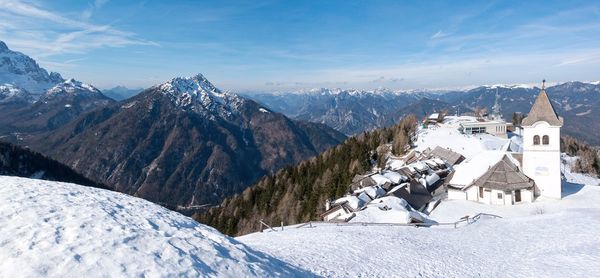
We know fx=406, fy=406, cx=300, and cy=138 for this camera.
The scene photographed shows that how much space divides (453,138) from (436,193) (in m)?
37.1

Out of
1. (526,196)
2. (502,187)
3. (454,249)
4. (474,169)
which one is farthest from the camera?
(474,169)

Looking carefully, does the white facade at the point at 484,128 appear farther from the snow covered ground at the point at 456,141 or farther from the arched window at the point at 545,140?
the arched window at the point at 545,140

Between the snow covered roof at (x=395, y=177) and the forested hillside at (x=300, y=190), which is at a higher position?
the snow covered roof at (x=395, y=177)

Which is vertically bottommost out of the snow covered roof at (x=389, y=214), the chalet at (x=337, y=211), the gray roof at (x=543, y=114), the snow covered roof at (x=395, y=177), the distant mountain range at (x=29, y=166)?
the distant mountain range at (x=29, y=166)

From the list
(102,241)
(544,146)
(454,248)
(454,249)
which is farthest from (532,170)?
(102,241)

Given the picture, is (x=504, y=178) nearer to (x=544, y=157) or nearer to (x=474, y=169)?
(x=544, y=157)

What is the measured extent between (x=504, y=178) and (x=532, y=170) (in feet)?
10.7

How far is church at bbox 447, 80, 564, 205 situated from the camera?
40.4 metres

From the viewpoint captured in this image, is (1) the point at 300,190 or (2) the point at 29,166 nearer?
(1) the point at 300,190

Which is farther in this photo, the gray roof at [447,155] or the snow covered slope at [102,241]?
the gray roof at [447,155]

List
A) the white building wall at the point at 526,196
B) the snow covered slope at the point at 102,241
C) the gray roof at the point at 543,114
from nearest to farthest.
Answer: the snow covered slope at the point at 102,241 < the white building wall at the point at 526,196 < the gray roof at the point at 543,114

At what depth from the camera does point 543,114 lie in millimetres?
41031

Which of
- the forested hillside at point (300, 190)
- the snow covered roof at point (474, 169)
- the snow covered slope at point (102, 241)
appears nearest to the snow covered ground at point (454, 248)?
the snow covered slope at point (102, 241)

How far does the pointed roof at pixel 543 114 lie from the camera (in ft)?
133
